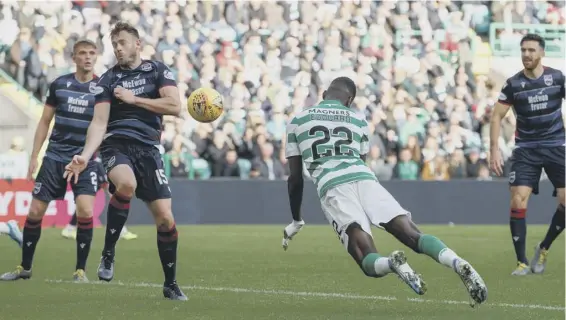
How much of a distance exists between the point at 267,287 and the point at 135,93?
2.43 meters

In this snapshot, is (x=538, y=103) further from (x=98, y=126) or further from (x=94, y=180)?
(x=98, y=126)

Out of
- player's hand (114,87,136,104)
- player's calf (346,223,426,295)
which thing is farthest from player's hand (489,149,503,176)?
player's hand (114,87,136,104)

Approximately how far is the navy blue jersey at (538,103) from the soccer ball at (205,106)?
3816 mm

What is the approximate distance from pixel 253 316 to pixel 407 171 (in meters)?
14.8

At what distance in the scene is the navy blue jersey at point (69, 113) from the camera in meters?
11.7

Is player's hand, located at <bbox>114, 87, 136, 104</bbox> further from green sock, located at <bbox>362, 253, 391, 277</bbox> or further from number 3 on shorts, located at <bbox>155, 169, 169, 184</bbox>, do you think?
green sock, located at <bbox>362, 253, 391, 277</bbox>

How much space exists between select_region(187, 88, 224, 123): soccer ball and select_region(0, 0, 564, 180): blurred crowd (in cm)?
1194

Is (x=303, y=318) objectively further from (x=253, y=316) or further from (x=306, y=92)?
(x=306, y=92)

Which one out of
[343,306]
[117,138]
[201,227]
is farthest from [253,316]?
[201,227]

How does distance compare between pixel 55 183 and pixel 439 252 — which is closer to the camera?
pixel 439 252

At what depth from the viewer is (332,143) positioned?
8.91 meters

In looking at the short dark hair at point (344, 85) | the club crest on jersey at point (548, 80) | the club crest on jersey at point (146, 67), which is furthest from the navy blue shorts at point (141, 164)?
the club crest on jersey at point (548, 80)

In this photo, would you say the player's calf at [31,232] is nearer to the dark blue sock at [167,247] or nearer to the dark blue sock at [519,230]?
the dark blue sock at [167,247]

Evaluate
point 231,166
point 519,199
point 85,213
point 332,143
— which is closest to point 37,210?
point 85,213
